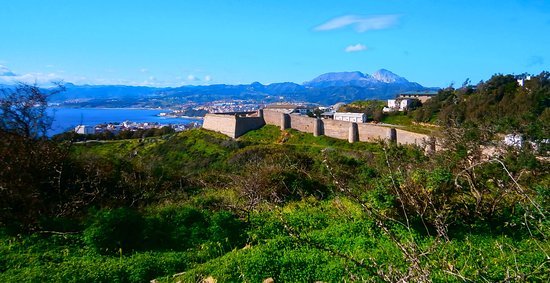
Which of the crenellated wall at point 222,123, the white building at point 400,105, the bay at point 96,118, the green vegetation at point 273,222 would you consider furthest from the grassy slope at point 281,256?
the white building at point 400,105

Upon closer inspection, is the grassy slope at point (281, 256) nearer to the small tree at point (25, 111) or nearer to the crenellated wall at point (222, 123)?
the small tree at point (25, 111)

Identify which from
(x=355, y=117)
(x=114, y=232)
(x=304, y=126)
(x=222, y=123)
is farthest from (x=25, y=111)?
(x=355, y=117)

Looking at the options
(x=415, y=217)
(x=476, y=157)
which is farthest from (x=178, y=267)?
(x=476, y=157)

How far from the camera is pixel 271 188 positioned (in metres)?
8.05

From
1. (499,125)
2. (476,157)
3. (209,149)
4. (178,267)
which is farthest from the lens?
(209,149)

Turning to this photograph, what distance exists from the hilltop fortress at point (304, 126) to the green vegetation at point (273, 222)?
81.0 feet

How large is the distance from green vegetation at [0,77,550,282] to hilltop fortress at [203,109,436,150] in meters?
24.7

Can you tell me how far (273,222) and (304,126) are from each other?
3695 centimetres

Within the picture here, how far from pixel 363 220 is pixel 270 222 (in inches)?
50.6

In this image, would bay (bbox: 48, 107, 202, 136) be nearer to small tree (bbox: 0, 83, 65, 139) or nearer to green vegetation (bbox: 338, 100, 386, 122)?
small tree (bbox: 0, 83, 65, 139)

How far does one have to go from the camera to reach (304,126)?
140ft

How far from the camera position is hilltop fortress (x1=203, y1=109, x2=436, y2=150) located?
34688 millimetres

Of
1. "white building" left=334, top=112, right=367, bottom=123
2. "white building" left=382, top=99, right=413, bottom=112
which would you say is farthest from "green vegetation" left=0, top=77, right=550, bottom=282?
"white building" left=382, top=99, right=413, bottom=112

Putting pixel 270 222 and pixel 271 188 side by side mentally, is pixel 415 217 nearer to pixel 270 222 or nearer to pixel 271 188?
pixel 270 222
